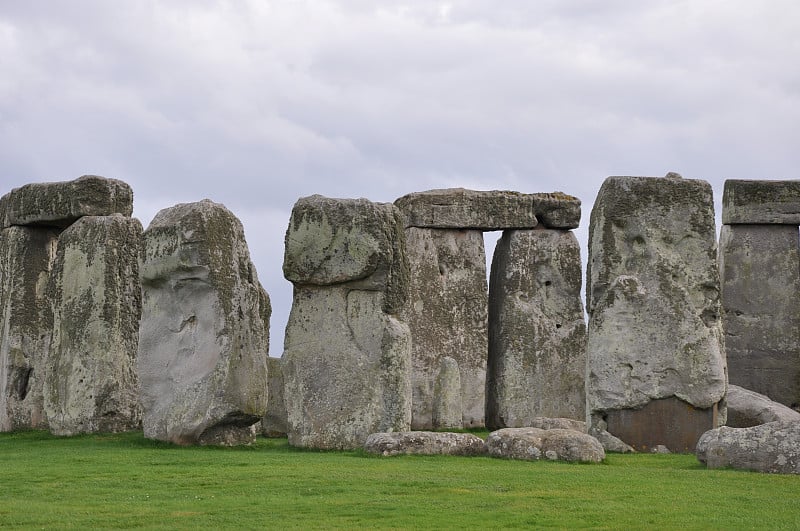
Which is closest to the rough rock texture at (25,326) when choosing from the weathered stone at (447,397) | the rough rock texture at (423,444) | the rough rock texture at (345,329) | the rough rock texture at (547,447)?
the rough rock texture at (345,329)

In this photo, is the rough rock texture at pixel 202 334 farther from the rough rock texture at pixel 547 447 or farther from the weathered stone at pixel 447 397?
the weathered stone at pixel 447 397

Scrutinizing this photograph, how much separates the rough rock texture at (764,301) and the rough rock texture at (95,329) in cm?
1107

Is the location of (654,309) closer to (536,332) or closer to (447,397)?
(447,397)

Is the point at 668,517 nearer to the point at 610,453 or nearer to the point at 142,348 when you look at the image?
the point at 610,453

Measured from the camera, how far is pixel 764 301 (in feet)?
89.0

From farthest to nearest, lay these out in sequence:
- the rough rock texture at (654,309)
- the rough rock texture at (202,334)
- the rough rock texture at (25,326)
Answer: the rough rock texture at (25,326)
the rough rock texture at (654,309)
the rough rock texture at (202,334)

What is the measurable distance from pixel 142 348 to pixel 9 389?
5.46m

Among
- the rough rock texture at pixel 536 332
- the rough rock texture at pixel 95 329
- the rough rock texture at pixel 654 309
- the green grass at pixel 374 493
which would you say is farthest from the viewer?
the rough rock texture at pixel 536 332

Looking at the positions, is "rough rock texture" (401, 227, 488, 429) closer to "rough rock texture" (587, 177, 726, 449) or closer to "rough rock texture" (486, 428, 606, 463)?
"rough rock texture" (587, 177, 726, 449)

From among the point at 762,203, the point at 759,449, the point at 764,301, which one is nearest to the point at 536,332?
the point at 764,301

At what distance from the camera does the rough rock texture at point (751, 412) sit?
22422mm

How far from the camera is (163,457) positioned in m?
16.8

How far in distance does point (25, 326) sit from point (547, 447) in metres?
10.0

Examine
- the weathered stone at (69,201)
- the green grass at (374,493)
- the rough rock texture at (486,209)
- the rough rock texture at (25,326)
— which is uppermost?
the rough rock texture at (486,209)
